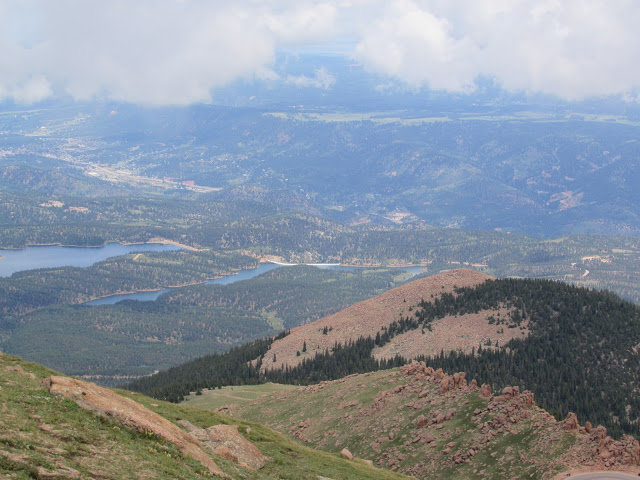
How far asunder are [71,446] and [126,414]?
26.4 ft

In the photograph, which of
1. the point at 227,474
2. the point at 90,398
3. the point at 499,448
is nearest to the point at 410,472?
the point at 499,448

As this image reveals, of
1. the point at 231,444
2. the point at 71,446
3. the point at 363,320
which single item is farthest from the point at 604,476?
the point at 363,320

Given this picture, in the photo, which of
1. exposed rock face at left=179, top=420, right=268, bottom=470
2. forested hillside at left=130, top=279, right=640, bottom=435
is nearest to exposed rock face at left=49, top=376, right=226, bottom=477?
exposed rock face at left=179, top=420, right=268, bottom=470

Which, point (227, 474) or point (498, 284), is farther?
point (498, 284)

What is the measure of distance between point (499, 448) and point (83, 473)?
161ft

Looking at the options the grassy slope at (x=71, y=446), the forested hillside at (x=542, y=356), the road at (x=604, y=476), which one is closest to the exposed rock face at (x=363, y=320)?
the forested hillside at (x=542, y=356)

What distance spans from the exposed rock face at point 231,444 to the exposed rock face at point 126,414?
5.86m

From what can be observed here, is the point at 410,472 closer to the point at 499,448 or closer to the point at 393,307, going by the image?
the point at 499,448

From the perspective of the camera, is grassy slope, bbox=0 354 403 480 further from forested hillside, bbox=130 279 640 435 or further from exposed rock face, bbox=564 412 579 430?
forested hillside, bbox=130 279 640 435

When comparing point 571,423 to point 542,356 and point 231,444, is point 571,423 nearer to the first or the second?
point 231,444

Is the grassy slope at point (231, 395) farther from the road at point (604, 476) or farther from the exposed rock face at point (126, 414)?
the road at point (604, 476)

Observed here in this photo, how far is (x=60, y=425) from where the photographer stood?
5334 cm

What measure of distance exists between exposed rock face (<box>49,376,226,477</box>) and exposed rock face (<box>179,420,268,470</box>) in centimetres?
586

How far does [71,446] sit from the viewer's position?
166 feet
